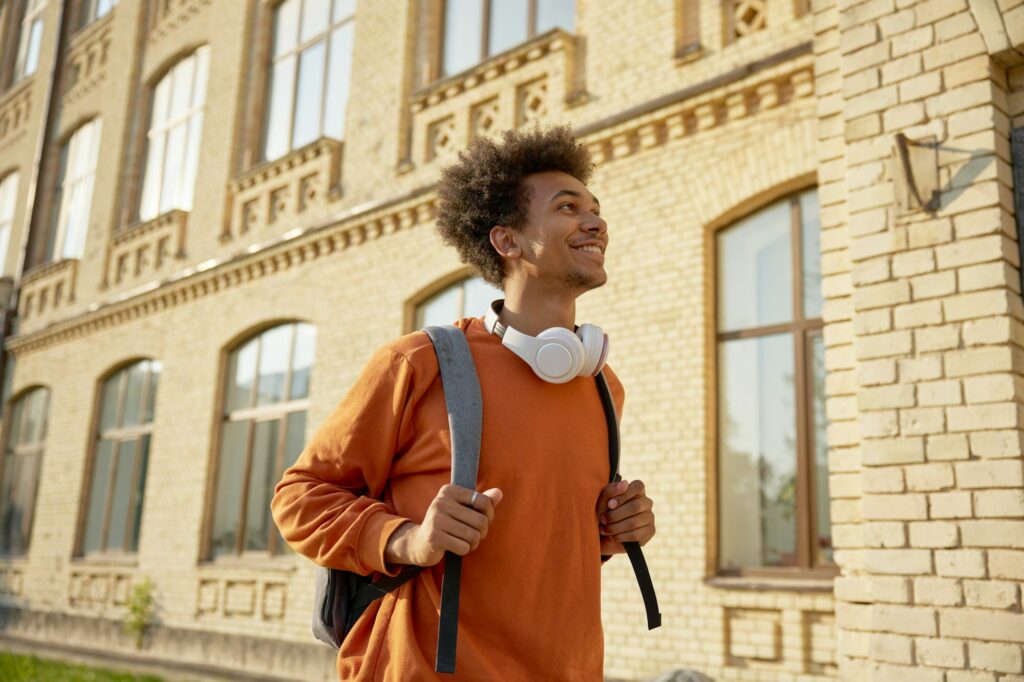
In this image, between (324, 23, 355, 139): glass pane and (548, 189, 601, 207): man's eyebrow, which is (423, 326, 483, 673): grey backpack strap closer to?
(548, 189, 601, 207): man's eyebrow

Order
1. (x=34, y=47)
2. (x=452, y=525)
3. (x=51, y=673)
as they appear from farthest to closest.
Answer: (x=34, y=47)
(x=51, y=673)
(x=452, y=525)

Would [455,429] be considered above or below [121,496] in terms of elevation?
below

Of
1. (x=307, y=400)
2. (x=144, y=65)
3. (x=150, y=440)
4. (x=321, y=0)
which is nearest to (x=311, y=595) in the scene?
(x=307, y=400)

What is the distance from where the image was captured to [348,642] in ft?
6.31

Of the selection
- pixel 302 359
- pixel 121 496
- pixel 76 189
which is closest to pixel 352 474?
pixel 302 359

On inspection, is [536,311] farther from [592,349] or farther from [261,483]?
[261,483]

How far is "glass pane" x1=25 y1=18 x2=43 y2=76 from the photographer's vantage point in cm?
1803

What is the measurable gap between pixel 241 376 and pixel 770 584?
24.9 feet

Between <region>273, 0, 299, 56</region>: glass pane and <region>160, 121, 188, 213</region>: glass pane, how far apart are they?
2154 mm

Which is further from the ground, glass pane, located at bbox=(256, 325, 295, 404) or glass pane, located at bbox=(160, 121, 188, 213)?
glass pane, located at bbox=(160, 121, 188, 213)

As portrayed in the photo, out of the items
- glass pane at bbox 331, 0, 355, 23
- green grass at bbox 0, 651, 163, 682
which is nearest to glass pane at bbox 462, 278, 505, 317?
glass pane at bbox 331, 0, 355, 23

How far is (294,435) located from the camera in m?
10.6

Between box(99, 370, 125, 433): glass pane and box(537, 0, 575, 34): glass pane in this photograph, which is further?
box(99, 370, 125, 433): glass pane

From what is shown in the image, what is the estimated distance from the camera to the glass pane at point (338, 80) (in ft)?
36.9
